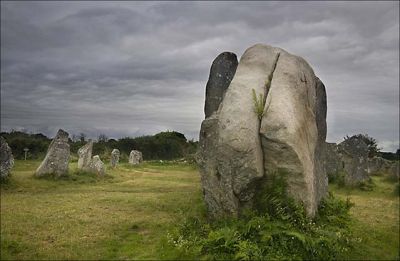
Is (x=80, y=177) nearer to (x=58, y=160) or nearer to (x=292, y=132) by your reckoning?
(x=58, y=160)

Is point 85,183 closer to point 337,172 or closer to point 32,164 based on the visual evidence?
point 32,164

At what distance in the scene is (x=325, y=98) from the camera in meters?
15.4

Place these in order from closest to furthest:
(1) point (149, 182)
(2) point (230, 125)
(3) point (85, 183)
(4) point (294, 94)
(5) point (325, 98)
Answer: (2) point (230, 125)
(4) point (294, 94)
(5) point (325, 98)
(3) point (85, 183)
(1) point (149, 182)

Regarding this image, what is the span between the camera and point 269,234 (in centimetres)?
965

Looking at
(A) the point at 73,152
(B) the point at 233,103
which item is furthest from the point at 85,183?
(A) the point at 73,152

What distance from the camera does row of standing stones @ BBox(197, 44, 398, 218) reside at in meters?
10.8

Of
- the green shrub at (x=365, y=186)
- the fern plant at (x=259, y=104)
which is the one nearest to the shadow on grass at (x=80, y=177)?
the fern plant at (x=259, y=104)

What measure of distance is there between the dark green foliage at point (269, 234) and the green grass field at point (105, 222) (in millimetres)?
636

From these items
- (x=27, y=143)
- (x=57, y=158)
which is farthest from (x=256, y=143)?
(x=57, y=158)

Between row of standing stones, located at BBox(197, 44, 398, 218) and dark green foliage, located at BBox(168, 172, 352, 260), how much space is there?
332mm

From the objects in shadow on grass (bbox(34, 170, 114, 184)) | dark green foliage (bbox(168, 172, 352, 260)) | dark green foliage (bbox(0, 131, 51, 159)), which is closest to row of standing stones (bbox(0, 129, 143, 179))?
shadow on grass (bbox(34, 170, 114, 184))

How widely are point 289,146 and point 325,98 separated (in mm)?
5352

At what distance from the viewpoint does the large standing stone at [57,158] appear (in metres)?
21.7

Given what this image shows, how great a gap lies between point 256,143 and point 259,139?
0.28m
